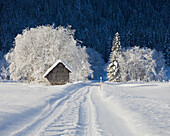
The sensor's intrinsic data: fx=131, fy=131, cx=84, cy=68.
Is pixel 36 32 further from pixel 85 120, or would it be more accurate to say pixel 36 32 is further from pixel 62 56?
pixel 85 120

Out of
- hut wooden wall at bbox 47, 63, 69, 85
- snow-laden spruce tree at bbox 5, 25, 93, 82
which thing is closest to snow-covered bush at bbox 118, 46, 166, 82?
snow-laden spruce tree at bbox 5, 25, 93, 82

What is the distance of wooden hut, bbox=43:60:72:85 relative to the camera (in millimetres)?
25019

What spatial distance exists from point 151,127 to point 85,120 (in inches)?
84.0

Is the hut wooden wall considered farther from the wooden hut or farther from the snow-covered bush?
the snow-covered bush

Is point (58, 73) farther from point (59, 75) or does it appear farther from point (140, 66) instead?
point (140, 66)

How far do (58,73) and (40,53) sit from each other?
5.49 meters

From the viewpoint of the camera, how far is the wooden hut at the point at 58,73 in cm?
2502

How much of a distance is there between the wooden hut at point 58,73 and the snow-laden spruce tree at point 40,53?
149 centimetres

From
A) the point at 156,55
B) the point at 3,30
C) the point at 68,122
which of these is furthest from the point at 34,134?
the point at 3,30

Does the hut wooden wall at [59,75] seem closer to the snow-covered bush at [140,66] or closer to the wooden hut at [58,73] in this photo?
the wooden hut at [58,73]

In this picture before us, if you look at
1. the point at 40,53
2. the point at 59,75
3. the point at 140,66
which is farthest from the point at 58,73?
the point at 140,66

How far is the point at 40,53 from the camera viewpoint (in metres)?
26.5

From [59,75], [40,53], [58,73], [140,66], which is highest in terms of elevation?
[40,53]

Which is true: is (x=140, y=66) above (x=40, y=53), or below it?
below
